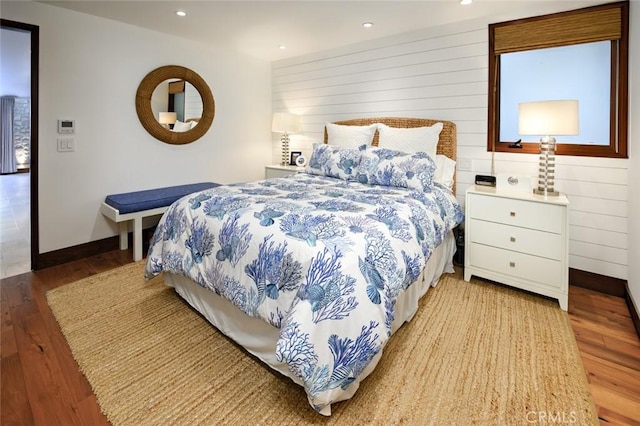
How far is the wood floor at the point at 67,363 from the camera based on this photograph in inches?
56.0

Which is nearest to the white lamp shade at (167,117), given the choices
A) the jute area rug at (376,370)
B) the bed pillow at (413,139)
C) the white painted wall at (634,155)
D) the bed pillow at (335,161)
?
the bed pillow at (335,161)

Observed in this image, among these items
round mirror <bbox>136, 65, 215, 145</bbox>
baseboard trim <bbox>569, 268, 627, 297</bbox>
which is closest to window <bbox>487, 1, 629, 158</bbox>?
baseboard trim <bbox>569, 268, 627, 297</bbox>

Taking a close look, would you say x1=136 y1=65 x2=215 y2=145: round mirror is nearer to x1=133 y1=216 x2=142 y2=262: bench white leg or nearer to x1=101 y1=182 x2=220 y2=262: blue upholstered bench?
x1=101 y1=182 x2=220 y2=262: blue upholstered bench

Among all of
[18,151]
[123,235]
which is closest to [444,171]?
[123,235]

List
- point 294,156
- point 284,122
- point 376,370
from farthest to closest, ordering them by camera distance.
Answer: point 294,156 → point 284,122 → point 376,370

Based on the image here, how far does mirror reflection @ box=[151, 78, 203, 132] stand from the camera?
3666 mm

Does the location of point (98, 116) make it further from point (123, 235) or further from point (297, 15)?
point (297, 15)

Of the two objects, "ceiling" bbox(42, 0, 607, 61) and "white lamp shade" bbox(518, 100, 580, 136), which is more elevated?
"ceiling" bbox(42, 0, 607, 61)

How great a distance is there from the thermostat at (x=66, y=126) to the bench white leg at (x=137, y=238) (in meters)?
1.01

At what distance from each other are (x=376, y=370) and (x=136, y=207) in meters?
2.62

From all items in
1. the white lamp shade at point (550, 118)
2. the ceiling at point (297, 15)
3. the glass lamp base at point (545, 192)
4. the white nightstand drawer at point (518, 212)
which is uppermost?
the ceiling at point (297, 15)

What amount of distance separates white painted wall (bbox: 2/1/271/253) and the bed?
149cm

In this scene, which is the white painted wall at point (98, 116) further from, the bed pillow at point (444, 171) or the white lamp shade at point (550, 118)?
the white lamp shade at point (550, 118)

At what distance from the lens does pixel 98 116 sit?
3.23m
